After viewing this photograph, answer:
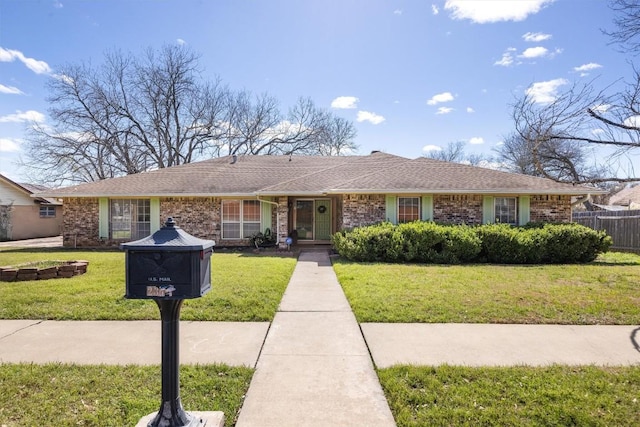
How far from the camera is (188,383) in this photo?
335cm

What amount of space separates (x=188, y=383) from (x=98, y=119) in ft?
109

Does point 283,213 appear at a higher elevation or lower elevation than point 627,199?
lower

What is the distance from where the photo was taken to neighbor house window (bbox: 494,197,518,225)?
14414mm

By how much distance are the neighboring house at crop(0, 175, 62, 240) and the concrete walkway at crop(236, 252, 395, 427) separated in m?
22.8

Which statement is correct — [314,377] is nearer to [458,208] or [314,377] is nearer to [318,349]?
[318,349]

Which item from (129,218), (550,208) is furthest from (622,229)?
(129,218)

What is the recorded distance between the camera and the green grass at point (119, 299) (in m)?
5.54

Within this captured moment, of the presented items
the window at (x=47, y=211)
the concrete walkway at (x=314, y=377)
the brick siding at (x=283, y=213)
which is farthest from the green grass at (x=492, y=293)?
the window at (x=47, y=211)

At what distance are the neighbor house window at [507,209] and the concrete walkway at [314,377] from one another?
1078 cm

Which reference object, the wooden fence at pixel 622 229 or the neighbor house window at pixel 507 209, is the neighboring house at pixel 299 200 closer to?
the neighbor house window at pixel 507 209

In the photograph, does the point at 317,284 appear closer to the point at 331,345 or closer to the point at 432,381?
the point at 331,345

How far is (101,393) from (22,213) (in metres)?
25.6

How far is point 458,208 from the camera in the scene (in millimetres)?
14211

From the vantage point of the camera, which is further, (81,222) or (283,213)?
(81,222)
